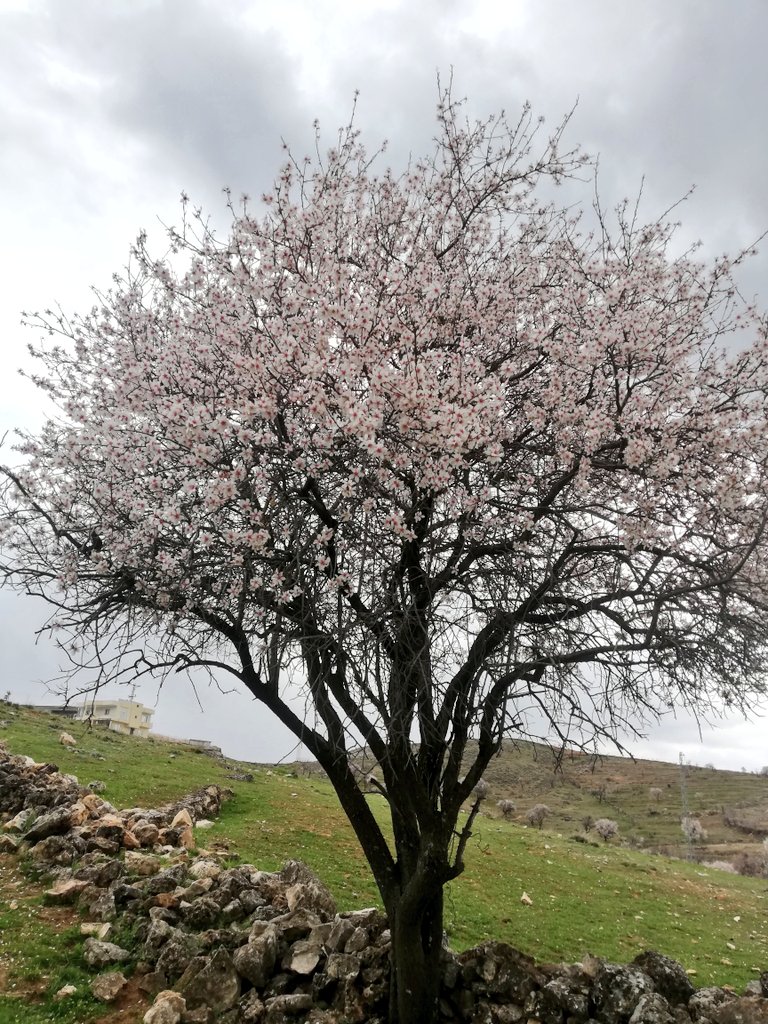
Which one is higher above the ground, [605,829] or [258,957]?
[605,829]

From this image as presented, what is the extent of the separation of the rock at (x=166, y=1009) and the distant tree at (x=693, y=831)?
36.4 meters

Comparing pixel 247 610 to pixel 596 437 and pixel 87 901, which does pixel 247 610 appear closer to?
pixel 596 437

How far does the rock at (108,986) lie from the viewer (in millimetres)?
7020

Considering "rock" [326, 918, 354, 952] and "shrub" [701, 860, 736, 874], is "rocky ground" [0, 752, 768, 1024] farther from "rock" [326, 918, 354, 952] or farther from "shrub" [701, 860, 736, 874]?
"shrub" [701, 860, 736, 874]

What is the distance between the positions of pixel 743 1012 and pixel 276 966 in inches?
189

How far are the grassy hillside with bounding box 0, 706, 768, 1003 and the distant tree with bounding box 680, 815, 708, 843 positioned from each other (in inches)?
526

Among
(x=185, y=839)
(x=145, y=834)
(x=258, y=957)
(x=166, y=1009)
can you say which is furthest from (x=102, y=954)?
(x=185, y=839)

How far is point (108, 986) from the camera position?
7.12 m

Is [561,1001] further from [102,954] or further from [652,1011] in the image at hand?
[102,954]

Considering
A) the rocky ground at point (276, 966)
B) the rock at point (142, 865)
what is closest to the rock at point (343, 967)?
the rocky ground at point (276, 966)

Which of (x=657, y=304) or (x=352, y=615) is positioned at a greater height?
(x=657, y=304)

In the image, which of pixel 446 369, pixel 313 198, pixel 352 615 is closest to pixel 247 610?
pixel 352 615

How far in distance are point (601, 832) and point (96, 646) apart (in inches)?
1309

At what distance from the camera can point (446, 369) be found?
6.51 metres
